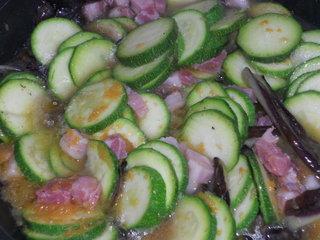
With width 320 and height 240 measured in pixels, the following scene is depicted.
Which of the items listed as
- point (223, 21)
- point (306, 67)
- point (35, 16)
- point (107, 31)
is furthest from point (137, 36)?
point (306, 67)

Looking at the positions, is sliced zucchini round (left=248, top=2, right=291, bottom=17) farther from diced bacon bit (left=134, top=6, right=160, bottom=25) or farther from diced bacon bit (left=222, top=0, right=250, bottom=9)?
diced bacon bit (left=134, top=6, right=160, bottom=25)

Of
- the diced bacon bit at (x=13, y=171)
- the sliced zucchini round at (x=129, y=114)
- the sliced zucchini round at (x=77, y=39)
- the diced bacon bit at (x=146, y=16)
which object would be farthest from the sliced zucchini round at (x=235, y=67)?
the diced bacon bit at (x=13, y=171)

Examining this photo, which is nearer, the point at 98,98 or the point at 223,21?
the point at 98,98

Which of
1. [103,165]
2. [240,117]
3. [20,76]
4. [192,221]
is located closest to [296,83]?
[240,117]

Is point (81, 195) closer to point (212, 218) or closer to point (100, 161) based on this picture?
point (100, 161)

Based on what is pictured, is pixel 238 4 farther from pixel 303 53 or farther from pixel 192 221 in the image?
pixel 192 221

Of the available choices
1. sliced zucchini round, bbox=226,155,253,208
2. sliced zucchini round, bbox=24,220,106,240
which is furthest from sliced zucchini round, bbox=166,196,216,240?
sliced zucchini round, bbox=24,220,106,240
